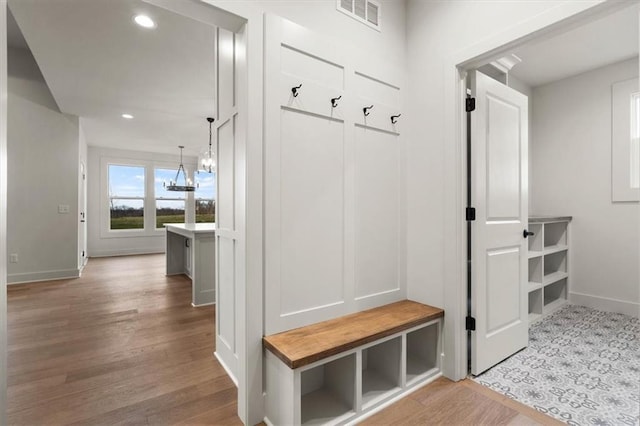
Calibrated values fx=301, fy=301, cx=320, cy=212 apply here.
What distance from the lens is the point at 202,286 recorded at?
361 cm

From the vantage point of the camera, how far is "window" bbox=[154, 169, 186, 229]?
815 cm

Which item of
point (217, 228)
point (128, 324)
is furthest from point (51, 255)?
point (217, 228)

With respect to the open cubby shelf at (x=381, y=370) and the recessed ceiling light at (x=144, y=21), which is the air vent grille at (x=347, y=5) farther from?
the open cubby shelf at (x=381, y=370)

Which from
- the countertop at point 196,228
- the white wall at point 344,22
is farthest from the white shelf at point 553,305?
the countertop at point 196,228

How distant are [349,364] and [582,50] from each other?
3632mm

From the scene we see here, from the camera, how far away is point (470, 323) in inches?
79.5

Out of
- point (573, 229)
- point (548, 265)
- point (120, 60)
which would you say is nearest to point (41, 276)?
point (120, 60)

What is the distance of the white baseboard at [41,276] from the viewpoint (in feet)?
14.8

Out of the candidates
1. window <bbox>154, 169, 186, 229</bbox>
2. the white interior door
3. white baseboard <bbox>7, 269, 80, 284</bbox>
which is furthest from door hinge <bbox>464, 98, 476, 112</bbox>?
window <bbox>154, 169, 186, 229</bbox>

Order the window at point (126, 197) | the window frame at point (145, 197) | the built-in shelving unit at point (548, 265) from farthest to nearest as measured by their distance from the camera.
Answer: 1. the window at point (126, 197)
2. the window frame at point (145, 197)
3. the built-in shelving unit at point (548, 265)

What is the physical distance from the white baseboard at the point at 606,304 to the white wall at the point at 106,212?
28.2 ft

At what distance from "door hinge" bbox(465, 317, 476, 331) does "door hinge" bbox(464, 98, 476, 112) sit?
4.57 feet

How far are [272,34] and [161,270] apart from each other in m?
5.26

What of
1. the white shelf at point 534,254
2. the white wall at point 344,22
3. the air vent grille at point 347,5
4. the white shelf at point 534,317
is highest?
the air vent grille at point 347,5
